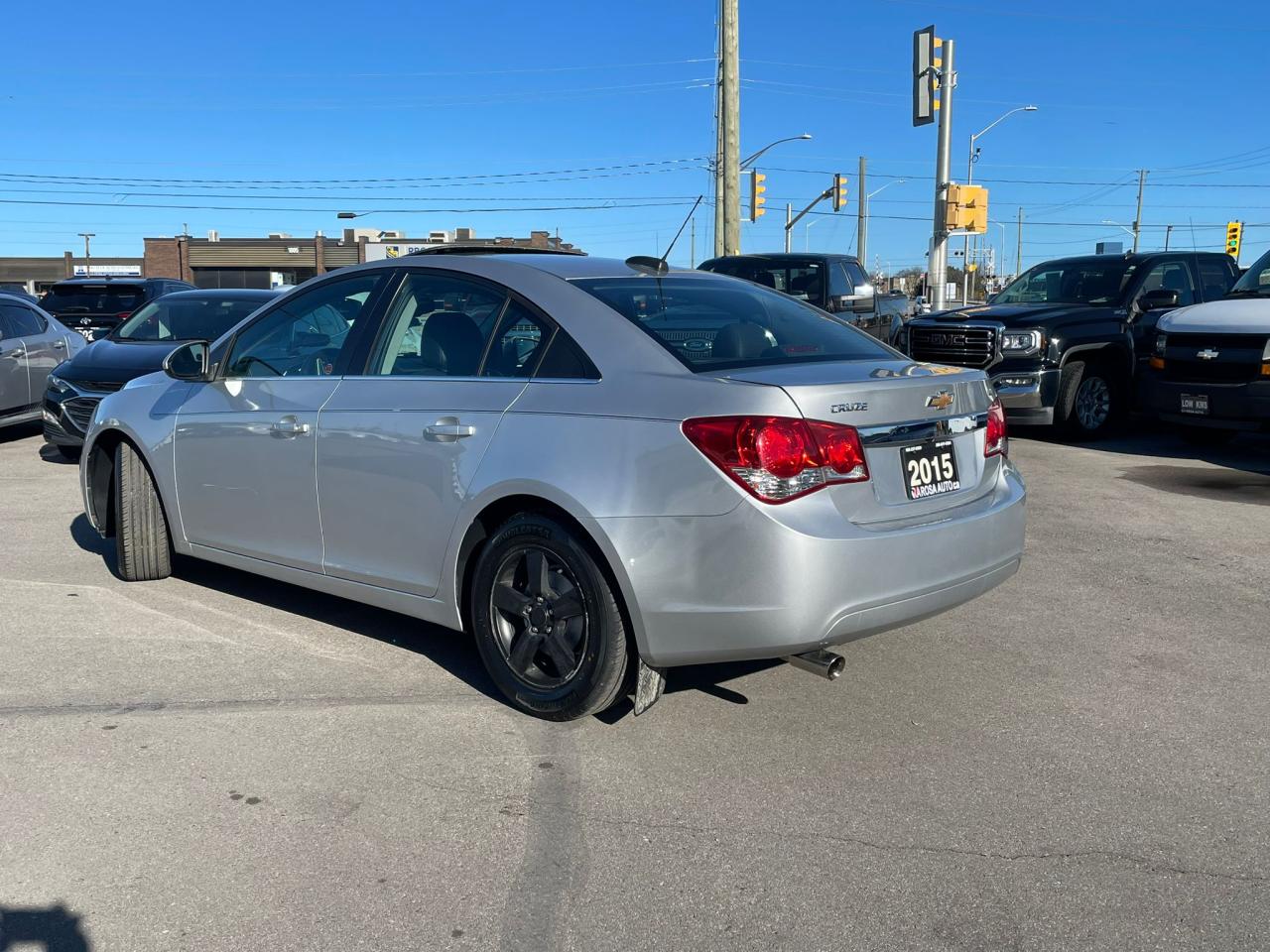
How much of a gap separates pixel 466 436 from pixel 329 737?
1153 mm

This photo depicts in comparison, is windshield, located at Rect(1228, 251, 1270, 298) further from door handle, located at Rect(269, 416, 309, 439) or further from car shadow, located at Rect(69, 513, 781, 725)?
door handle, located at Rect(269, 416, 309, 439)

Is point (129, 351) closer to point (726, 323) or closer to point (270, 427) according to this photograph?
point (270, 427)

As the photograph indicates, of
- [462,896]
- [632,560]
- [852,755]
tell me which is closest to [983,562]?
[852,755]

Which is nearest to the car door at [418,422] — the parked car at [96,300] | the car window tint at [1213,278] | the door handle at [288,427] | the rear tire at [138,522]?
the door handle at [288,427]

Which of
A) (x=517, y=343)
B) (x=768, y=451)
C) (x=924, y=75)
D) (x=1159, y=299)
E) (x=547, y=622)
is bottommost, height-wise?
(x=547, y=622)

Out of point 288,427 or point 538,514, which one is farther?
point 288,427

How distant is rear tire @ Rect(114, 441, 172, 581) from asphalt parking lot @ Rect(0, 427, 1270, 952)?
1.09ft

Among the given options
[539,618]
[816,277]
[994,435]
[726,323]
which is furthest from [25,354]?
[994,435]

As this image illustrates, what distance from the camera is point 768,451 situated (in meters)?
3.52

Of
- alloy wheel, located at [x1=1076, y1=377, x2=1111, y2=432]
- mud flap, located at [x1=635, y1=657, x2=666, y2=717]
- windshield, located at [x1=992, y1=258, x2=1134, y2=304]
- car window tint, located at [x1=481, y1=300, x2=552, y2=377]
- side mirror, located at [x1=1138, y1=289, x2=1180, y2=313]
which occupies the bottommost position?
mud flap, located at [x1=635, y1=657, x2=666, y2=717]

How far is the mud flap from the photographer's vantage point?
383cm

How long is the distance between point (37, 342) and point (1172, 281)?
1195cm

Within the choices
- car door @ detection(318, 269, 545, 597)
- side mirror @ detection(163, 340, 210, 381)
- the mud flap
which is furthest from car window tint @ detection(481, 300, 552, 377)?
side mirror @ detection(163, 340, 210, 381)

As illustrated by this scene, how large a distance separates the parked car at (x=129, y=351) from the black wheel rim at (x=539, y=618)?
5.59 meters
